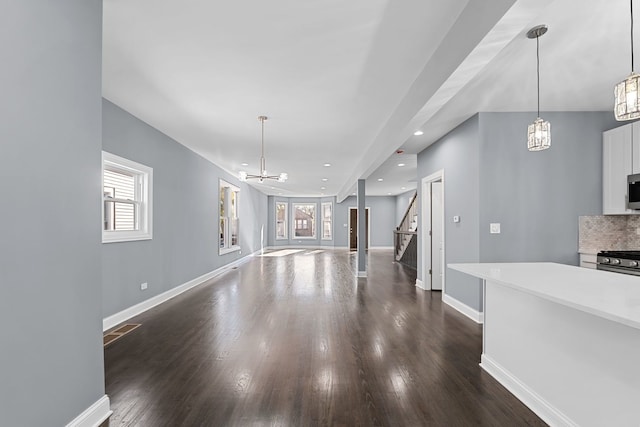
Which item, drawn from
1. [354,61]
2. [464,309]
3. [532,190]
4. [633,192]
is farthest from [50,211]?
[633,192]

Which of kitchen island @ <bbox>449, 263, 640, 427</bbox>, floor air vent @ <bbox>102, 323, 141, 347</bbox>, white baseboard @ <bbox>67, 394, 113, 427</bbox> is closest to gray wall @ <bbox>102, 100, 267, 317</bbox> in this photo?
floor air vent @ <bbox>102, 323, 141, 347</bbox>

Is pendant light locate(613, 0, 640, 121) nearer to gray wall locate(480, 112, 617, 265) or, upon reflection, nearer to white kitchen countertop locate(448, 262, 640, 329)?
white kitchen countertop locate(448, 262, 640, 329)

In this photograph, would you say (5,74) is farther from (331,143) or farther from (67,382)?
(331,143)

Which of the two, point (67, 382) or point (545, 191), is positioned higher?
point (545, 191)

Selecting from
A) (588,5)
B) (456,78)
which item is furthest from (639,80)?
(456,78)

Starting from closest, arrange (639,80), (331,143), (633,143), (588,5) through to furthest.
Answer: (639,80), (588,5), (633,143), (331,143)

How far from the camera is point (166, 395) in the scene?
7.61 ft

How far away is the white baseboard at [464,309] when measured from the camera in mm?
3975

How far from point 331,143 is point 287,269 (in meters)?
4.11

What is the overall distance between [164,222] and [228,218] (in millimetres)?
3551

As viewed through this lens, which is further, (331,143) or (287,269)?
(287,269)

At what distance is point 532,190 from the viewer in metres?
3.95

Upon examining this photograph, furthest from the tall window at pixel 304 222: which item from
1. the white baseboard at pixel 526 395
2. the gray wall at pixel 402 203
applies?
the white baseboard at pixel 526 395

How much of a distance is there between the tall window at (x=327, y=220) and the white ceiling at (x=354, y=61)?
34.8 feet
